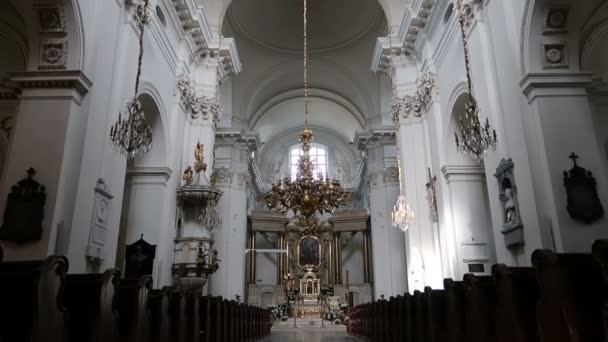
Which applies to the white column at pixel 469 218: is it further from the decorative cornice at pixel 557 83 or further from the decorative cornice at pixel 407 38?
the decorative cornice at pixel 407 38

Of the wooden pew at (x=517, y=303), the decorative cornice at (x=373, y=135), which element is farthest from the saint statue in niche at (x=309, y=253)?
the wooden pew at (x=517, y=303)

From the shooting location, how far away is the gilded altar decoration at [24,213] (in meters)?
5.30

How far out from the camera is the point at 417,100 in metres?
10.9

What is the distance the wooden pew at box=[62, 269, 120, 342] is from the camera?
9.32 ft

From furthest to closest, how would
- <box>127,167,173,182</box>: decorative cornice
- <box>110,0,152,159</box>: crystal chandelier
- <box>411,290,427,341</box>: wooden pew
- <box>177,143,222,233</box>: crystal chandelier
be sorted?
<box>177,143,222,233</box>: crystal chandelier
<box>127,167,173,182</box>: decorative cornice
<box>110,0,152,159</box>: crystal chandelier
<box>411,290,427,341</box>: wooden pew

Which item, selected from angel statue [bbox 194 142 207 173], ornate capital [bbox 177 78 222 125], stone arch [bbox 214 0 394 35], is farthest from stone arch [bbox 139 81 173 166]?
stone arch [bbox 214 0 394 35]

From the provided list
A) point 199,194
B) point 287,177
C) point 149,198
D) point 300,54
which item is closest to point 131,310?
point 149,198

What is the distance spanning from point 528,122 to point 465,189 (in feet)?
10.3

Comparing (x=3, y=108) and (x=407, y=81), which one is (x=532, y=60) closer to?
(x=407, y=81)

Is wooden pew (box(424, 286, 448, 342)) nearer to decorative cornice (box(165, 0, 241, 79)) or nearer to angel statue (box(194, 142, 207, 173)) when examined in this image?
angel statue (box(194, 142, 207, 173))

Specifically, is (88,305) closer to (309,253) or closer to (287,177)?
(287,177)

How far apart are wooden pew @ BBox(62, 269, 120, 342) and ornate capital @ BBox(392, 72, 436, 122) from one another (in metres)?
8.68

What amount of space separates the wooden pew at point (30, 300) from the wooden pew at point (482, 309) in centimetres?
262

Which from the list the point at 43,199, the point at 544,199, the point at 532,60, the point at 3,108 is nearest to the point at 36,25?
the point at 43,199
